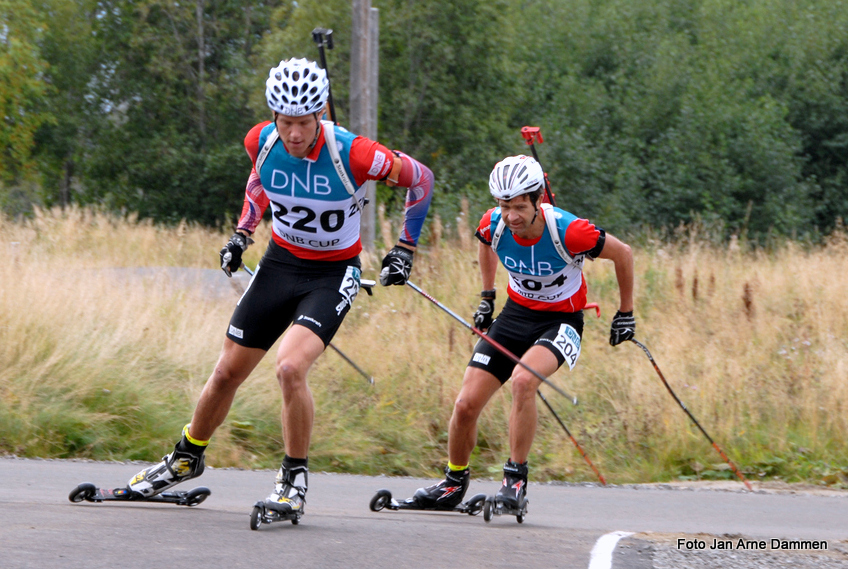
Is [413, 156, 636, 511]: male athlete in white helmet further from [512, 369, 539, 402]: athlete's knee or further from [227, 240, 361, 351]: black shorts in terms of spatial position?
[227, 240, 361, 351]: black shorts

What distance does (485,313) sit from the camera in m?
5.80

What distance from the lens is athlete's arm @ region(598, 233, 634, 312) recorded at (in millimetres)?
5301

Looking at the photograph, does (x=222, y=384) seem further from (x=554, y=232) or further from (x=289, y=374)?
(x=554, y=232)

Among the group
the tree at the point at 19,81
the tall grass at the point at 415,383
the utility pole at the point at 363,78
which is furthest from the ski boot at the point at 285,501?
the tree at the point at 19,81

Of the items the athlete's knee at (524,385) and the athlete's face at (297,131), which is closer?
the athlete's face at (297,131)

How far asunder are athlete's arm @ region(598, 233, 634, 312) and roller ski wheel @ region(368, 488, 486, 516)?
4.59 ft

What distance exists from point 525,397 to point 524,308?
609 millimetres

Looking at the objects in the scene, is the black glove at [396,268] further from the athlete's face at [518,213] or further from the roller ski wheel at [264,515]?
the roller ski wheel at [264,515]

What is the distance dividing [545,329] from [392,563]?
76.5 inches

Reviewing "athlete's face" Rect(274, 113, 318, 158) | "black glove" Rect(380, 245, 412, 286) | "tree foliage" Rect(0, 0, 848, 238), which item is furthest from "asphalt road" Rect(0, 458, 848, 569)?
"tree foliage" Rect(0, 0, 848, 238)

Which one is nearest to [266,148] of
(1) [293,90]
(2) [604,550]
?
(1) [293,90]

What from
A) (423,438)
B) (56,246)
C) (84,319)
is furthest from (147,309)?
(56,246)

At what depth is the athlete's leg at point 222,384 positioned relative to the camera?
4891 mm

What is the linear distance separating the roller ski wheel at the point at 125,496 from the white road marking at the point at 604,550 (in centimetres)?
207
